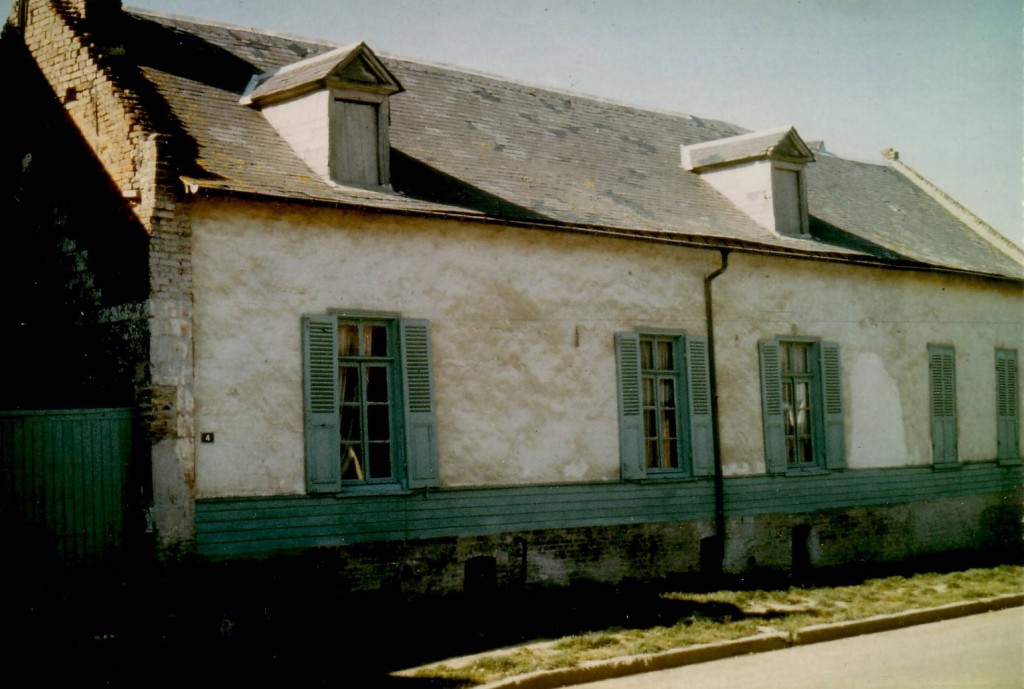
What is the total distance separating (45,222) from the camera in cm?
1351

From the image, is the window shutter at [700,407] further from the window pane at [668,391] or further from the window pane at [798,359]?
the window pane at [798,359]

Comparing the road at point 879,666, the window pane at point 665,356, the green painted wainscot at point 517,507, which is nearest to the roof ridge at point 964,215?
the green painted wainscot at point 517,507

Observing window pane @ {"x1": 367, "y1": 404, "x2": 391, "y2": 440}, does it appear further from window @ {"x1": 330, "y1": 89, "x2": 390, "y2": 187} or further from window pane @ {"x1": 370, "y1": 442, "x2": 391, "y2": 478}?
window @ {"x1": 330, "y1": 89, "x2": 390, "y2": 187}

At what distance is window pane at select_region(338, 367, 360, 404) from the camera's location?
1284 cm

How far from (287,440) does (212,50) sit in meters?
5.97

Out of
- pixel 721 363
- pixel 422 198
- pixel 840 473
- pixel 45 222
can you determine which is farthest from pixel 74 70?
pixel 840 473

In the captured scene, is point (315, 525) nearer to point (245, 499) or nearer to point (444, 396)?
point (245, 499)

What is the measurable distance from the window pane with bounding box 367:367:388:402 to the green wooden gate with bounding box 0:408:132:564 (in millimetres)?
2852

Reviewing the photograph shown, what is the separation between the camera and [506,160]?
631 inches

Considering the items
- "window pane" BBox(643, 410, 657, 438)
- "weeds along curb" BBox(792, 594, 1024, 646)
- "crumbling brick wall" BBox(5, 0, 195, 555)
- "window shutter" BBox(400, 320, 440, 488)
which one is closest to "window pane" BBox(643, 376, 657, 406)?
"window pane" BBox(643, 410, 657, 438)

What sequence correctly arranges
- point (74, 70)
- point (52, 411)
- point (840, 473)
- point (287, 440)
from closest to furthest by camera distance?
1. point (52, 411)
2. point (287, 440)
3. point (74, 70)
4. point (840, 473)

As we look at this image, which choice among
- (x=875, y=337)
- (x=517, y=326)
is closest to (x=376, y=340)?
(x=517, y=326)

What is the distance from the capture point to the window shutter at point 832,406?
58.5 feet

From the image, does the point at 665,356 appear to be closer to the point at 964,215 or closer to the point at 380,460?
the point at 380,460
